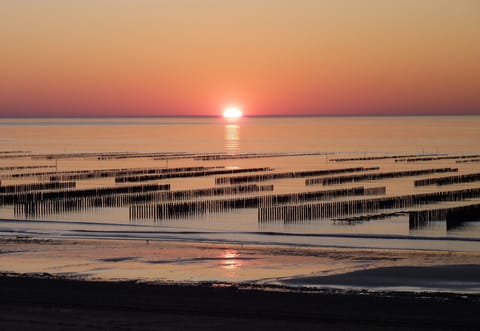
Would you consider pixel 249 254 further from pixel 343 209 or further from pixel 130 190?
pixel 130 190

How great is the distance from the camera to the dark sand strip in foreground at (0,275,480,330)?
44.8 feet

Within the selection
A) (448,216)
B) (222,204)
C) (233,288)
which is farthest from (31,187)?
(233,288)

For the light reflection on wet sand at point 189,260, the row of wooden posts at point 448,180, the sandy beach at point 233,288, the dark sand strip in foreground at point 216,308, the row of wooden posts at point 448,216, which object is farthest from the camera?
the row of wooden posts at point 448,180

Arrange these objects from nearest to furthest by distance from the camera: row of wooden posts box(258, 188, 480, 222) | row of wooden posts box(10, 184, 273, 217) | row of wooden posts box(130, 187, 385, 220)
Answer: row of wooden posts box(258, 188, 480, 222) → row of wooden posts box(130, 187, 385, 220) → row of wooden posts box(10, 184, 273, 217)

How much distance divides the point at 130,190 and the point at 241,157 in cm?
4315

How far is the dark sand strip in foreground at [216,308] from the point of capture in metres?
13.6

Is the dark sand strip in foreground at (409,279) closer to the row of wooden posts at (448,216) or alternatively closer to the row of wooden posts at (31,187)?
the row of wooden posts at (448,216)

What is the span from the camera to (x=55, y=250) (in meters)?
24.9

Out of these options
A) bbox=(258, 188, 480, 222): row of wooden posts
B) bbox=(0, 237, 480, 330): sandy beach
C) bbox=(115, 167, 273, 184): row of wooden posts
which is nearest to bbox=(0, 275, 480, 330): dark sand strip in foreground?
bbox=(0, 237, 480, 330): sandy beach

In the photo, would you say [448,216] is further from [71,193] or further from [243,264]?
[71,193]

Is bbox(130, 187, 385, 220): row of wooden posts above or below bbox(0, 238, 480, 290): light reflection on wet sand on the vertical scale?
above

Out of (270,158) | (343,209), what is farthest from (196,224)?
Result: (270,158)

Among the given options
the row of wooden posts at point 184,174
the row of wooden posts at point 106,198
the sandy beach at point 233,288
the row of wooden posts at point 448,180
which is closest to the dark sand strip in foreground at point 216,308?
the sandy beach at point 233,288

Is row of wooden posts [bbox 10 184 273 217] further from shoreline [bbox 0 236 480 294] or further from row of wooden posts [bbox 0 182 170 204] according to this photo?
shoreline [bbox 0 236 480 294]
